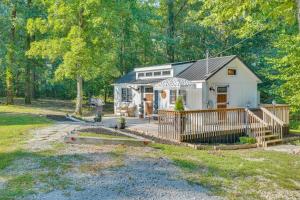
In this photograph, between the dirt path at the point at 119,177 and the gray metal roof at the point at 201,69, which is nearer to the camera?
the dirt path at the point at 119,177

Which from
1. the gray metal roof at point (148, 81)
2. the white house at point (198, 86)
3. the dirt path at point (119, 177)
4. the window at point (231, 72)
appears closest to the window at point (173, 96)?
the white house at point (198, 86)

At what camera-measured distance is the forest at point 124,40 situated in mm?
13578

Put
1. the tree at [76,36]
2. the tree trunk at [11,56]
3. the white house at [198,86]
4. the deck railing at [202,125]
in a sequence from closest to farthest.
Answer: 1. the deck railing at [202,125]
2. the white house at [198,86]
3. the tree at [76,36]
4. the tree trunk at [11,56]

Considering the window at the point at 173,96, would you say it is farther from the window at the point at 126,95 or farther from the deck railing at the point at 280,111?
the deck railing at the point at 280,111

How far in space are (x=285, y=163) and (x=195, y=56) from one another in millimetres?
25980

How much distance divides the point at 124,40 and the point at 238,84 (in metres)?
15.5

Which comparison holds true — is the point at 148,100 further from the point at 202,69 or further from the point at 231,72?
the point at 231,72

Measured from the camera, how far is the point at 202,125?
1359 cm

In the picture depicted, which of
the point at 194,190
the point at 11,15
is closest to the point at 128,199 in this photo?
the point at 194,190

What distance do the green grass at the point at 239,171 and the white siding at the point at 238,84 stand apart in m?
6.86

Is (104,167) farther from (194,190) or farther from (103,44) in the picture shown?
(103,44)

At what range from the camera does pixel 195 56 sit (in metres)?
35.1

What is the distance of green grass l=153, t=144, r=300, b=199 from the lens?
6961mm

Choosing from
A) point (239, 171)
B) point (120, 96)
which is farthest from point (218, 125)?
point (120, 96)
